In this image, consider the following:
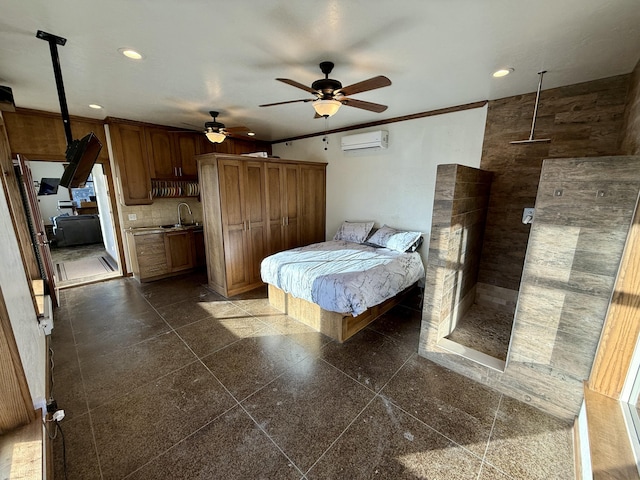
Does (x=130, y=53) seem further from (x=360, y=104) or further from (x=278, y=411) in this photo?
(x=278, y=411)

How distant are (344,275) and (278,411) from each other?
135cm

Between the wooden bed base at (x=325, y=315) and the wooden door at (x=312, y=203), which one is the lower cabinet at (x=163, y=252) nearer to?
the wooden door at (x=312, y=203)

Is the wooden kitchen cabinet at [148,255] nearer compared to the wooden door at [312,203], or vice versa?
the wooden kitchen cabinet at [148,255]

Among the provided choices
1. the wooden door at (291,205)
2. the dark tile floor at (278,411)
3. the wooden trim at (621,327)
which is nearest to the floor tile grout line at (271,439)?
the dark tile floor at (278,411)

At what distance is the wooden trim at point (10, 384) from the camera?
104 centimetres

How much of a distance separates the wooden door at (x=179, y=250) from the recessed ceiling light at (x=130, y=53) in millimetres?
2992

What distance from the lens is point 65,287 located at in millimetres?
4105

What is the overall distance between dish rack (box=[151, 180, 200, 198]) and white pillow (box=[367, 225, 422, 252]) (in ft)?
11.3

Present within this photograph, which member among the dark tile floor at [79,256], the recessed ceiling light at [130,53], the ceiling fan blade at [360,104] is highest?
the recessed ceiling light at [130,53]

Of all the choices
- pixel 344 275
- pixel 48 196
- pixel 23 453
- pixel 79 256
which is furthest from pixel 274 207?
pixel 48 196

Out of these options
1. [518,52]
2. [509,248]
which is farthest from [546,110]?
[509,248]

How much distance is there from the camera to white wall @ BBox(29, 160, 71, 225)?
7.82 meters

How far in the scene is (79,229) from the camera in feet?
22.0

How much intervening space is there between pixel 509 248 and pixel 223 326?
3592 mm
